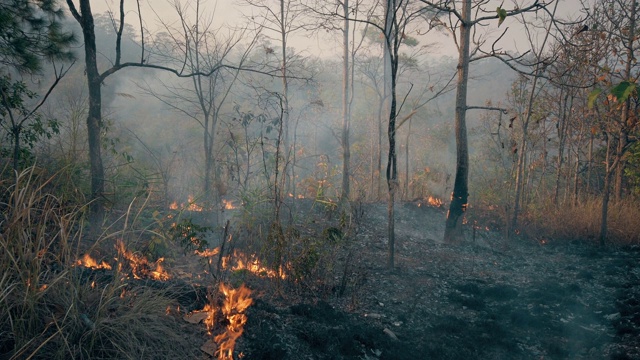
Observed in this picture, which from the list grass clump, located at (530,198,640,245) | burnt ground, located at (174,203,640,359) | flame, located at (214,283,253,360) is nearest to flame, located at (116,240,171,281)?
flame, located at (214,283,253,360)

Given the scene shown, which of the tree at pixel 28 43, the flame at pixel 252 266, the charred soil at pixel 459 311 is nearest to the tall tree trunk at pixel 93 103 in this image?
the tree at pixel 28 43

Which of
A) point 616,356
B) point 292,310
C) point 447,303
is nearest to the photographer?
point 616,356

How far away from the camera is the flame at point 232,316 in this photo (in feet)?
9.63

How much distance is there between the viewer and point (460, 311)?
443 centimetres

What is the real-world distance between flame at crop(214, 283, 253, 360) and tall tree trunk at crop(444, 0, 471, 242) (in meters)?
4.97

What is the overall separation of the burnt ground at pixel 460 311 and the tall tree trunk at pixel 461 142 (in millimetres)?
874

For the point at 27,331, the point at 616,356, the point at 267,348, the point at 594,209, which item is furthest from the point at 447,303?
the point at 594,209

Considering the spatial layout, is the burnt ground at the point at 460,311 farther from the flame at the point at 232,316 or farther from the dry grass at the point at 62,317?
the dry grass at the point at 62,317

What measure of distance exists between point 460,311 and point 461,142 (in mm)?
3792

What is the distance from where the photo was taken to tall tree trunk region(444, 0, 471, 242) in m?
7.05

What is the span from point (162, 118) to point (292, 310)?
65.8 ft

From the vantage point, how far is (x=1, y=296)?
2264mm

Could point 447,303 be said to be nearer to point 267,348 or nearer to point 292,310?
point 292,310

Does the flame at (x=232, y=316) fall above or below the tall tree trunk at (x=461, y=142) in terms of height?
below
